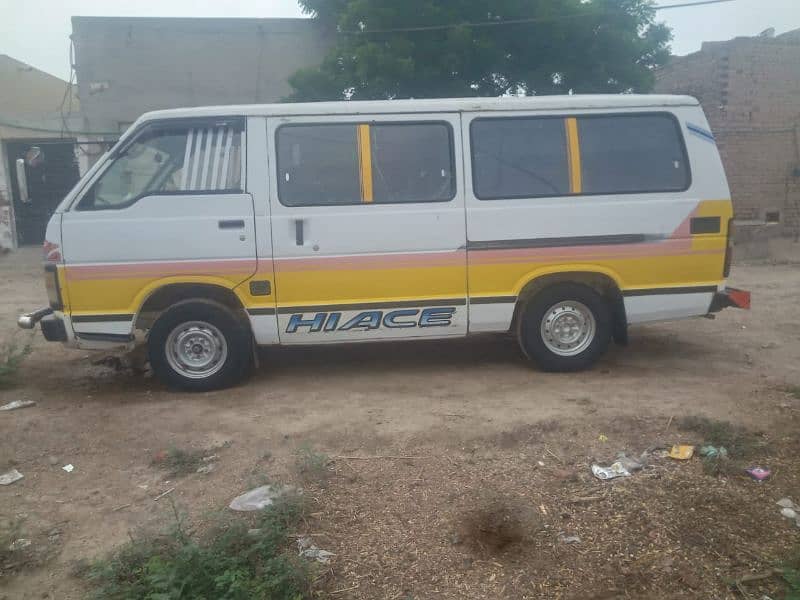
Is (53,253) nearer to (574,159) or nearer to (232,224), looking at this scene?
(232,224)

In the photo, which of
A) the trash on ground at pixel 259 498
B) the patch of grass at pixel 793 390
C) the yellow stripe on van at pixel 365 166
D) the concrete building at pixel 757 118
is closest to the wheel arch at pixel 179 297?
the yellow stripe on van at pixel 365 166

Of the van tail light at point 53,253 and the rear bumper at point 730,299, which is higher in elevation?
the van tail light at point 53,253

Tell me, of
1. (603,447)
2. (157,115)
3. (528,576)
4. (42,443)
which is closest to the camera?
(528,576)

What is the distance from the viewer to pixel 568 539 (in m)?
3.25

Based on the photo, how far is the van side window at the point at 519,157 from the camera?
5.57 m

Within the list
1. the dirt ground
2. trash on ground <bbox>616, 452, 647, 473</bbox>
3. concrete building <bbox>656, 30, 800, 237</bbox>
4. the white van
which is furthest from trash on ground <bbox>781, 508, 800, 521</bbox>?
concrete building <bbox>656, 30, 800, 237</bbox>

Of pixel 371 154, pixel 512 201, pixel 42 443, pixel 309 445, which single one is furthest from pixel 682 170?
pixel 42 443

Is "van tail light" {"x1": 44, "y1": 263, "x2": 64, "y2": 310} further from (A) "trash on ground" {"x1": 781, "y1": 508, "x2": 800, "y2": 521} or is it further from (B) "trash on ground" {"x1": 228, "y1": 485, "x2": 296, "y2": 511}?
(A) "trash on ground" {"x1": 781, "y1": 508, "x2": 800, "y2": 521}

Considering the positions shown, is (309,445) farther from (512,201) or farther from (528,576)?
(512,201)

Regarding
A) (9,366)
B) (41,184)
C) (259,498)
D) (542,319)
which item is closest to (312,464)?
(259,498)

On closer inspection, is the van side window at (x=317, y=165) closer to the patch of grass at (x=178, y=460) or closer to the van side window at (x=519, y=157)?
the van side window at (x=519, y=157)

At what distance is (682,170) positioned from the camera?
18.7ft

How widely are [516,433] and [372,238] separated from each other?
1960mm

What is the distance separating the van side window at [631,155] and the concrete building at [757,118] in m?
9.57
